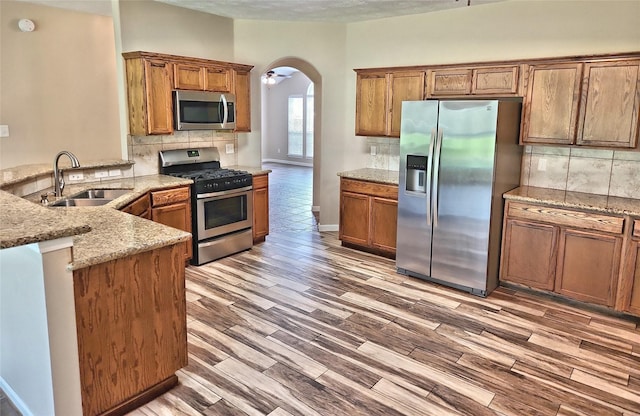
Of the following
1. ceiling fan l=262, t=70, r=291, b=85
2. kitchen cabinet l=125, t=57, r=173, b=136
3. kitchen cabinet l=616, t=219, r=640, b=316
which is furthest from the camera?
ceiling fan l=262, t=70, r=291, b=85

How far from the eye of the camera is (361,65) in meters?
5.77

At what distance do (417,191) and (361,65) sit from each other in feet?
7.20

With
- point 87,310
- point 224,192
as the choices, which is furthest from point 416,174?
point 87,310

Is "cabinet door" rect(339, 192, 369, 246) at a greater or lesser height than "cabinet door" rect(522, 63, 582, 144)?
lesser

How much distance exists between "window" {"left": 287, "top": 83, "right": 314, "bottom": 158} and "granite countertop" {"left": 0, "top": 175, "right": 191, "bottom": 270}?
1028 centimetres

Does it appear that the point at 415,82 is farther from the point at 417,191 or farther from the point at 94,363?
the point at 94,363

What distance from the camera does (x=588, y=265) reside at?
3.75 m

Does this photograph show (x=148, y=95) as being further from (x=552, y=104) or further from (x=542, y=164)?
(x=542, y=164)

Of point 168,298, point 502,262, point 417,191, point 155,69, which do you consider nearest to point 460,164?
point 417,191

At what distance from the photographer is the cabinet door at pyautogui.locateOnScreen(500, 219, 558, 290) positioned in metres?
3.93

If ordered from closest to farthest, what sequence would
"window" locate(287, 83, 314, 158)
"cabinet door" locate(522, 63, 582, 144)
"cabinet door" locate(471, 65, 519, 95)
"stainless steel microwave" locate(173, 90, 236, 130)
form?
1. "cabinet door" locate(522, 63, 582, 144)
2. "cabinet door" locate(471, 65, 519, 95)
3. "stainless steel microwave" locate(173, 90, 236, 130)
4. "window" locate(287, 83, 314, 158)

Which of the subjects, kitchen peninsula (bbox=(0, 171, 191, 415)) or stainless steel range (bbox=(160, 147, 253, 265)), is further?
stainless steel range (bbox=(160, 147, 253, 265))

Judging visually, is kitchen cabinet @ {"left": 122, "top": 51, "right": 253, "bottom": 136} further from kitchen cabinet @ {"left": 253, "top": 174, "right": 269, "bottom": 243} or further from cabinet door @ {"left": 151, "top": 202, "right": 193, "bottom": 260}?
kitchen cabinet @ {"left": 253, "top": 174, "right": 269, "bottom": 243}

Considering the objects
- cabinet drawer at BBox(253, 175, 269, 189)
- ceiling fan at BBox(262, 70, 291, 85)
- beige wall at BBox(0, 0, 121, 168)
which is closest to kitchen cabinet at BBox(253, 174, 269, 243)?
cabinet drawer at BBox(253, 175, 269, 189)
